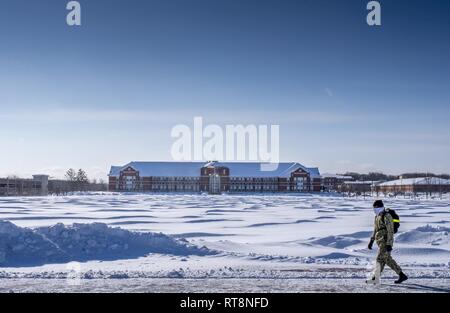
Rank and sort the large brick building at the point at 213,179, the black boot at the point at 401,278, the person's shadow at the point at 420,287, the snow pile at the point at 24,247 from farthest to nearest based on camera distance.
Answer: the large brick building at the point at 213,179 < the snow pile at the point at 24,247 < the black boot at the point at 401,278 < the person's shadow at the point at 420,287

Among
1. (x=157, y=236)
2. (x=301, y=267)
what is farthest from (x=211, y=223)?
(x=301, y=267)

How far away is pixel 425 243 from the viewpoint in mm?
15688

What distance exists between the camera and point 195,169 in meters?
112

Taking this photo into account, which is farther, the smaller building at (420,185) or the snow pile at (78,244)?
the smaller building at (420,185)

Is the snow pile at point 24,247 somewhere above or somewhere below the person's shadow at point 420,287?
above

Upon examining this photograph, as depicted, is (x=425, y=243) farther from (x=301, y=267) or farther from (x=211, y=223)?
(x=211, y=223)

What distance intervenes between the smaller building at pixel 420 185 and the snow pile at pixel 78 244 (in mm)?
88742

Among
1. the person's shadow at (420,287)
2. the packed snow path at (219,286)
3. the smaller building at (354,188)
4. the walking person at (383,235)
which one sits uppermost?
the walking person at (383,235)

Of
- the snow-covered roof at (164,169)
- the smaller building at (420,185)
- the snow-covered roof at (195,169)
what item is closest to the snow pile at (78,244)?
the smaller building at (420,185)

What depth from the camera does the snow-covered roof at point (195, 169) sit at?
11062 cm

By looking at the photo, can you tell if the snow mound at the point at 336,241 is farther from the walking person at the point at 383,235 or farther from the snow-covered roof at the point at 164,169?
the snow-covered roof at the point at 164,169

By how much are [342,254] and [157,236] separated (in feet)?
17.4

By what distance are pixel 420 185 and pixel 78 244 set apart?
108 metres

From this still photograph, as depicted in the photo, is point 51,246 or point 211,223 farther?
point 211,223
